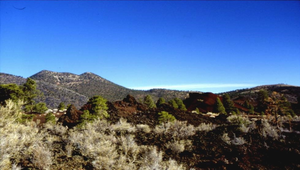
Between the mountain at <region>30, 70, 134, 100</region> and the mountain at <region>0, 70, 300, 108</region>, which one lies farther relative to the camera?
the mountain at <region>30, 70, 134, 100</region>

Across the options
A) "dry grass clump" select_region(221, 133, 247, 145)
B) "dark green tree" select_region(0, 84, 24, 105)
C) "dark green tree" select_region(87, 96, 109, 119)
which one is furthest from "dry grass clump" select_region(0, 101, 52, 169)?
"dark green tree" select_region(0, 84, 24, 105)

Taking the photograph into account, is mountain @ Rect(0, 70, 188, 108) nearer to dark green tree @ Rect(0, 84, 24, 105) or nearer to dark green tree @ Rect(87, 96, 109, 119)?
dark green tree @ Rect(0, 84, 24, 105)

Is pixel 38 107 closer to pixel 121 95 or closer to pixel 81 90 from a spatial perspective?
pixel 121 95

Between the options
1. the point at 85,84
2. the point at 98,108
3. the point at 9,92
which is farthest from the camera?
the point at 85,84

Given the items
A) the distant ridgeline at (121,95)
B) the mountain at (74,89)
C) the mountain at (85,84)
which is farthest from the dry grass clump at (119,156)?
the mountain at (85,84)

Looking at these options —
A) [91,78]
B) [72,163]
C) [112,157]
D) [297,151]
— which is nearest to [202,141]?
[297,151]

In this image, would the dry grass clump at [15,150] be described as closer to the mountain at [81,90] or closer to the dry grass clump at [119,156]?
the dry grass clump at [119,156]

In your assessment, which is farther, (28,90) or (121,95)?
(121,95)

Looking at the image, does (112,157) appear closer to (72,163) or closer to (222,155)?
(72,163)

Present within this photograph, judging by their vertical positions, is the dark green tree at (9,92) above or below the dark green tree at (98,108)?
above

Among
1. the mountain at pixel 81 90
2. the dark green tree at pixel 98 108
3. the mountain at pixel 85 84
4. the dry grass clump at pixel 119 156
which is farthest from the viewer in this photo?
the mountain at pixel 85 84

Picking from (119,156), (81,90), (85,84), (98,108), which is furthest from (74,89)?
(119,156)

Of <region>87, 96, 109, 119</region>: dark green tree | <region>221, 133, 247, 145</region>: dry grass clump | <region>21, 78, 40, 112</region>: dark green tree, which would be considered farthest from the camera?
<region>21, 78, 40, 112</region>: dark green tree

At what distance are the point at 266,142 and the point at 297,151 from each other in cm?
125
